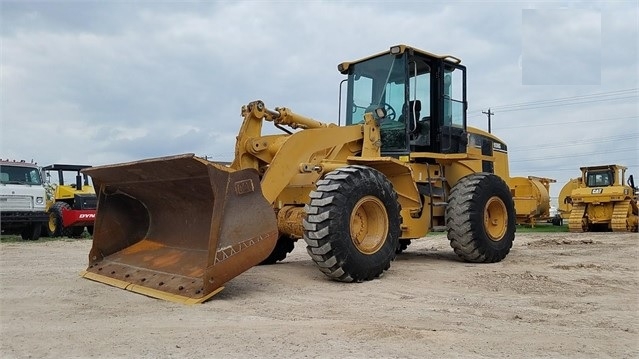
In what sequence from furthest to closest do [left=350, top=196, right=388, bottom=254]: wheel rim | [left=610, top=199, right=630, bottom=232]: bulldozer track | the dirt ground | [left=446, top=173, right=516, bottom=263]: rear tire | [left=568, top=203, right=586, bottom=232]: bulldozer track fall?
[left=568, top=203, right=586, bottom=232]: bulldozer track → [left=610, top=199, right=630, bottom=232]: bulldozer track → [left=446, top=173, right=516, bottom=263]: rear tire → [left=350, top=196, right=388, bottom=254]: wheel rim → the dirt ground

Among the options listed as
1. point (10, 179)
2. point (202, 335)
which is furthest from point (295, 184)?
point (10, 179)

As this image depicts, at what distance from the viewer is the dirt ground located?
12.5 ft

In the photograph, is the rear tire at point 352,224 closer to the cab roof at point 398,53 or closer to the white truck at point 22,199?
the cab roof at point 398,53

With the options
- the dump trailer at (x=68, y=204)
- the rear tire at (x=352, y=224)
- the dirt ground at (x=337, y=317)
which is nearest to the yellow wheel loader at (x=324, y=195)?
the rear tire at (x=352, y=224)

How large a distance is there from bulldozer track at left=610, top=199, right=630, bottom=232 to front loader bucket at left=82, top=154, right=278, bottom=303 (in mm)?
16563

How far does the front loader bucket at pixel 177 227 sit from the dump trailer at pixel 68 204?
10941 millimetres

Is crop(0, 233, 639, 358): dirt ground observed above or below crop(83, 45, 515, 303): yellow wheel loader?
below

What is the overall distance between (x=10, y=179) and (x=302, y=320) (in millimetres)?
14930

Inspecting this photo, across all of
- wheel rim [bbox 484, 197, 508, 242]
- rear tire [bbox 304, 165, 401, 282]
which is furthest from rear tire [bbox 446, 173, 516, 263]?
rear tire [bbox 304, 165, 401, 282]

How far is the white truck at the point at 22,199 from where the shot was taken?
1633 cm

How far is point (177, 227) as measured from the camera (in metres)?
6.64

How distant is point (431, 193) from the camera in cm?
864

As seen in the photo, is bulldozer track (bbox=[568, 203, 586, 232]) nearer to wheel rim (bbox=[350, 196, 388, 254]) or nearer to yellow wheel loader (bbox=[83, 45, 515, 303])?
yellow wheel loader (bbox=[83, 45, 515, 303])

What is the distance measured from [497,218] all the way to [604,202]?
41.0 ft
